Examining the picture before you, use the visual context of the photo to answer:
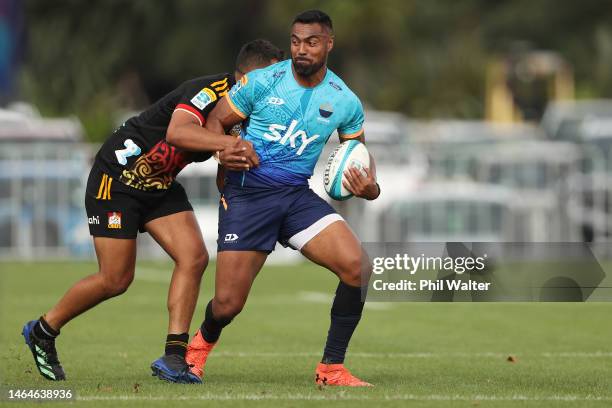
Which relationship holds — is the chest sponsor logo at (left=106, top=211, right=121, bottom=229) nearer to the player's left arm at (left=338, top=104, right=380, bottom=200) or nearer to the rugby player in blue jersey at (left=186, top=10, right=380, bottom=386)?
the rugby player in blue jersey at (left=186, top=10, right=380, bottom=386)

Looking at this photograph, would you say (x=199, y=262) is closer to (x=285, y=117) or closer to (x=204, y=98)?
(x=204, y=98)

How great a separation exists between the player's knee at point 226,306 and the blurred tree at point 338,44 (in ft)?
76.6

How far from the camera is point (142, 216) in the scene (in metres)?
11.0

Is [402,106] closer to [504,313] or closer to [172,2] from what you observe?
[172,2]

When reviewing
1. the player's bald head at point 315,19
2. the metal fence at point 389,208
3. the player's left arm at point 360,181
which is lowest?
the player's left arm at point 360,181

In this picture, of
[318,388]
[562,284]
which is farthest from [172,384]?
[562,284]

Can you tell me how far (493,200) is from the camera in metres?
25.6

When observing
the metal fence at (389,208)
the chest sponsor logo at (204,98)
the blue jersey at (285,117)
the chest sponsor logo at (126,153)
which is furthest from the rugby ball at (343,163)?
the metal fence at (389,208)

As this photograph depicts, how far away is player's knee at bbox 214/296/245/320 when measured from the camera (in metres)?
10.4

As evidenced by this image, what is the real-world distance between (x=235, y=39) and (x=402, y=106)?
1492 centimetres

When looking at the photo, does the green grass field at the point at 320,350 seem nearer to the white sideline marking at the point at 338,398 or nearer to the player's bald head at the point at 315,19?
the white sideline marking at the point at 338,398

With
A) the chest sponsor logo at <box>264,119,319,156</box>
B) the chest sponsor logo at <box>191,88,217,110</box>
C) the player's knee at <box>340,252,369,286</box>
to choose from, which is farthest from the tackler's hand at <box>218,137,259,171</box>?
the player's knee at <box>340,252,369,286</box>

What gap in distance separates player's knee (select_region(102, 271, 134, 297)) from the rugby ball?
150 centimetres

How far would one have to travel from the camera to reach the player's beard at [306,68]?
33.1 feet
